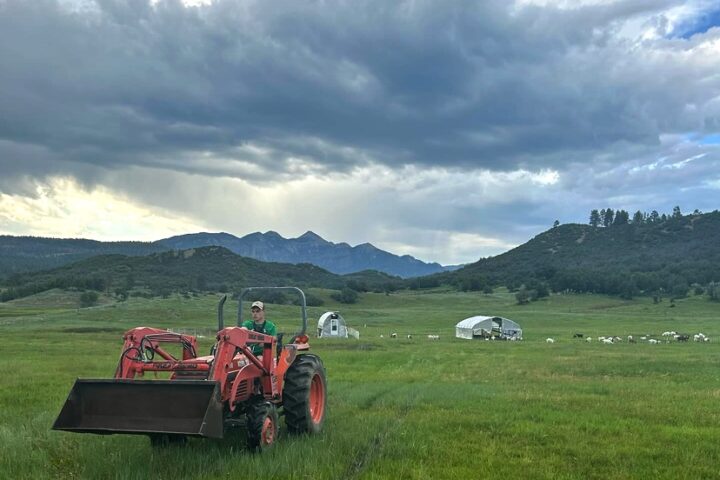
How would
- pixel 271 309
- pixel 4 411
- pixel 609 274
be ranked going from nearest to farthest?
1. pixel 4 411
2. pixel 271 309
3. pixel 609 274

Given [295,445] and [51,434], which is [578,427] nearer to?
[295,445]

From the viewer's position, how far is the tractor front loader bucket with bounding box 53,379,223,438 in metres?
8.83

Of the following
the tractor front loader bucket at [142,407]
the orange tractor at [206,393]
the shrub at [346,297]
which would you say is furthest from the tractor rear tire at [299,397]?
the shrub at [346,297]

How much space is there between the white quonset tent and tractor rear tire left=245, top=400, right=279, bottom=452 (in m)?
66.3

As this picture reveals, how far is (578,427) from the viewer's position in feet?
42.9

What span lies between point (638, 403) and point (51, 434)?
13643 millimetres

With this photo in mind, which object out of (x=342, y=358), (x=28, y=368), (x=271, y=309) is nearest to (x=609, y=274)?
(x=271, y=309)

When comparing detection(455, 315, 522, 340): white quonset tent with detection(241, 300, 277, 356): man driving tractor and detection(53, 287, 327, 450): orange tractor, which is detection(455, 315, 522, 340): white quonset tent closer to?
detection(241, 300, 277, 356): man driving tractor

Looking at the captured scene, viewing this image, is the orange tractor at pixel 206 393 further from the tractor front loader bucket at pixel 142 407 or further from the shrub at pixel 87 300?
the shrub at pixel 87 300

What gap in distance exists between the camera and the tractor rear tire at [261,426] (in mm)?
9945

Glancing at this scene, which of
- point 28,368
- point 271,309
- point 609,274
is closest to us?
point 28,368

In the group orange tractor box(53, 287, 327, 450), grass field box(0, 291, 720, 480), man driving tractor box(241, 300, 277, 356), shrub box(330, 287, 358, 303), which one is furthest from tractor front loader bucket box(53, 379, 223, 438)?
shrub box(330, 287, 358, 303)

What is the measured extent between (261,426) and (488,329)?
69.2 m

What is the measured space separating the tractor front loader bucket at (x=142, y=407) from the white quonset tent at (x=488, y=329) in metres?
68.0
